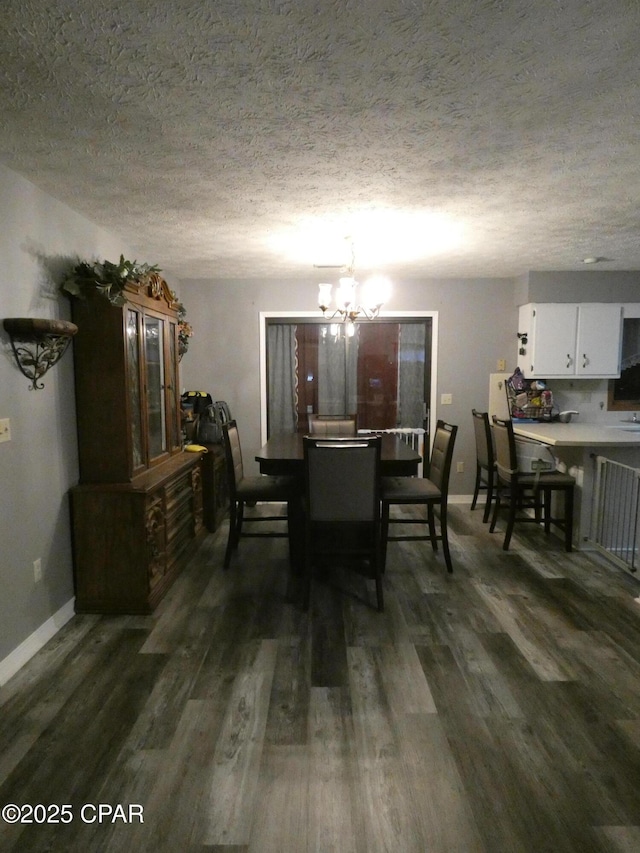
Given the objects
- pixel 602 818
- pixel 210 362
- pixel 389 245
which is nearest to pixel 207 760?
pixel 602 818

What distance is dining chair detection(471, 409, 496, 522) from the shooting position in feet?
13.3

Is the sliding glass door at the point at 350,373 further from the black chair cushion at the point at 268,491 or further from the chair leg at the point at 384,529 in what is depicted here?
the chair leg at the point at 384,529

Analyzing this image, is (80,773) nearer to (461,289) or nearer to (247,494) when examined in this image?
(247,494)

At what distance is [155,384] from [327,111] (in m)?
2.12

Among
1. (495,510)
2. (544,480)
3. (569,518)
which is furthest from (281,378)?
(569,518)

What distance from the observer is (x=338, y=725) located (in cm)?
182

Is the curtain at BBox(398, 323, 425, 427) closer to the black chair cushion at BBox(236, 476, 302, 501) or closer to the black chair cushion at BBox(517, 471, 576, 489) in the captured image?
the black chair cushion at BBox(517, 471, 576, 489)

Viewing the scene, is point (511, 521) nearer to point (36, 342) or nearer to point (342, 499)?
point (342, 499)

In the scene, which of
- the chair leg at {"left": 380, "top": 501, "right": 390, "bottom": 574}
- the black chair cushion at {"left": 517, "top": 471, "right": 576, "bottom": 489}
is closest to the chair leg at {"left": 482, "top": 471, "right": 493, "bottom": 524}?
the black chair cushion at {"left": 517, "top": 471, "right": 576, "bottom": 489}

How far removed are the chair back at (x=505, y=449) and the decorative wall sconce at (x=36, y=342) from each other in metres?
3.02

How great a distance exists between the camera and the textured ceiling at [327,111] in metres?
1.26

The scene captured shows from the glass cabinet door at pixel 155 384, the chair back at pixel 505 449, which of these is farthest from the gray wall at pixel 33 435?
the chair back at pixel 505 449

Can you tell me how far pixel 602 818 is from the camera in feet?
4.72

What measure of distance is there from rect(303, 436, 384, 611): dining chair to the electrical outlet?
1.41 meters
